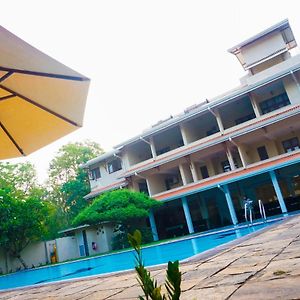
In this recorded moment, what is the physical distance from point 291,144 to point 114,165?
46.5ft

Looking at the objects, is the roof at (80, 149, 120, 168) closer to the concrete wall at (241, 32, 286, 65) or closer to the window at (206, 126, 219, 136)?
the window at (206, 126, 219, 136)

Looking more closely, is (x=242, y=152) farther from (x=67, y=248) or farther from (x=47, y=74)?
(x=47, y=74)

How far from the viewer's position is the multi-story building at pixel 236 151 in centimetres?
1814

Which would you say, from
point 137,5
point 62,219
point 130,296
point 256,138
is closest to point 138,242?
point 130,296

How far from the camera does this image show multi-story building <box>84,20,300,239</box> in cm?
1814

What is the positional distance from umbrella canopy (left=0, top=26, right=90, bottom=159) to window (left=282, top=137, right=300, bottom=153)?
18.2 m

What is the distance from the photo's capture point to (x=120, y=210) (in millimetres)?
18062

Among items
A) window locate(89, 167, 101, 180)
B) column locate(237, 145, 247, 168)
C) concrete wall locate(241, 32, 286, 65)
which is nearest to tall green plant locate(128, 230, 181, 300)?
column locate(237, 145, 247, 168)

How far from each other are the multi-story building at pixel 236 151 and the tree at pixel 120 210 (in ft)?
6.35

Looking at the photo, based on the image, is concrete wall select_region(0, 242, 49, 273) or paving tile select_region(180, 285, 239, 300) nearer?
paving tile select_region(180, 285, 239, 300)

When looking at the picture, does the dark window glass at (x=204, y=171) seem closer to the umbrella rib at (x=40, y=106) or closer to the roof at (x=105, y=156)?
the roof at (x=105, y=156)

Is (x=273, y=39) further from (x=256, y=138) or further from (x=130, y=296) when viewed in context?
(x=130, y=296)

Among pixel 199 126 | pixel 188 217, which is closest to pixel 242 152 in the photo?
pixel 199 126

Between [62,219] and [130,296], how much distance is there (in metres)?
33.0
